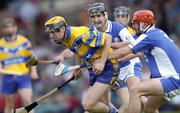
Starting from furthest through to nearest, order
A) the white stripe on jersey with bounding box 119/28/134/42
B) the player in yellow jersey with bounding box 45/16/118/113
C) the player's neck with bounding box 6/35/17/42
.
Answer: the player's neck with bounding box 6/35/17/42
the white stripe on jersey with bounding box 119/28/134/42
the player in yellow jersey with bounding box 45/16/118/113

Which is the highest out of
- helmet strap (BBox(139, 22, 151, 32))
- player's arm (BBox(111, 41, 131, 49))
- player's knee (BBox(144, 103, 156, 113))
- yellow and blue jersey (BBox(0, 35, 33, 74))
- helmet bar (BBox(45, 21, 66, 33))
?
helmet bar (BBox(45, 21, 66, 33))

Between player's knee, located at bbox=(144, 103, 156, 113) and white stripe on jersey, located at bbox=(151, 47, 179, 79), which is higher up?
white stripe on jersey, located at bbox=(151, 47, 179, 79)

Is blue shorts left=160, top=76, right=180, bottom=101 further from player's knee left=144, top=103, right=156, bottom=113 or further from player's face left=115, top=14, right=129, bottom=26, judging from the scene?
player's face left=115, top=14, right=129, bottom=26

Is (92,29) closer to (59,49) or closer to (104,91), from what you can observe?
(104,91)

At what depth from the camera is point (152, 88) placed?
11430mm

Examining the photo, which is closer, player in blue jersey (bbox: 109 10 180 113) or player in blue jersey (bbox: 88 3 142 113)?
player in blue jersey (bbox: 109 10 180 113)

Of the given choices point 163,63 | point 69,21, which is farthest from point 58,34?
point 69,21

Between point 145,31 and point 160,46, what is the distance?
38 cm

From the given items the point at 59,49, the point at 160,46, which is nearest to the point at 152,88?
the point at 160,46

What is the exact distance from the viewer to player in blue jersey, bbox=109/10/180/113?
1146 cm

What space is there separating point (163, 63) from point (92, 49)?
1.12 metres

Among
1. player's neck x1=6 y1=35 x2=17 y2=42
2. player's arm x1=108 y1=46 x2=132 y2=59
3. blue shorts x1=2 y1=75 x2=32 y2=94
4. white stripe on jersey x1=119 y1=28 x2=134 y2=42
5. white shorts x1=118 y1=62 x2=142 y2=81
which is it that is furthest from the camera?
player's neck x1=6 y1=35 x2=17 y2=42

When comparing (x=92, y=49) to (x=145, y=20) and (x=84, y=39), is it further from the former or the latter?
(x=145, y=20)

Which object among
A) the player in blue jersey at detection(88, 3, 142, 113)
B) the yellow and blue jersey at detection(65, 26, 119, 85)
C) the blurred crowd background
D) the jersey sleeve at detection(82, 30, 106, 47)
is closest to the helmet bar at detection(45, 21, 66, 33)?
the yellow and blue jersey at detection(65, 26, 119, 85)
